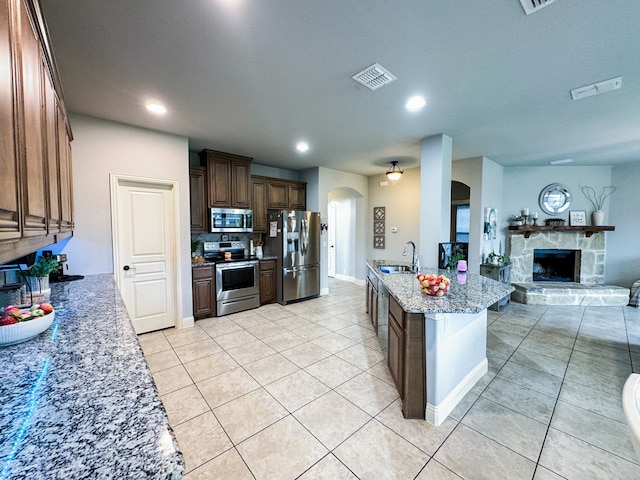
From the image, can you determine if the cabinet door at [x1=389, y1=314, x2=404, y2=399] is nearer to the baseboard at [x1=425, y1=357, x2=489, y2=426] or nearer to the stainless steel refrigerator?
the baseboard at [x1=425, y1=357, x2=489, y2=426]

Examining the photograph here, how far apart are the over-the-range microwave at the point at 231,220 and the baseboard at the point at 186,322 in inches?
54.6

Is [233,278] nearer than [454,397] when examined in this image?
No

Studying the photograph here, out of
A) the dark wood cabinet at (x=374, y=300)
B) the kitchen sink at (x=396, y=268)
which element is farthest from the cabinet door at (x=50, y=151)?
the kitchen sink at (x=396, y=268)

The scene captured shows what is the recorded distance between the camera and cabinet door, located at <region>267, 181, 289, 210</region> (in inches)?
207

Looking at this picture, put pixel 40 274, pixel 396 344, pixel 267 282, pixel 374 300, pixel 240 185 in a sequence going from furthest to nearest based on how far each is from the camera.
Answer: pixel 267 282
pixel 240 185
pixel 374 300
pixel 396 344
pixel 40 274

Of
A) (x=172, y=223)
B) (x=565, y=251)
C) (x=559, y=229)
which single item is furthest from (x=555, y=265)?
(x=172, y=223)

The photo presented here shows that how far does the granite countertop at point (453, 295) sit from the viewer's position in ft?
5.98

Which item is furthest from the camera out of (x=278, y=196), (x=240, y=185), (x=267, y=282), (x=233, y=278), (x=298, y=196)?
(x=298, y=196)

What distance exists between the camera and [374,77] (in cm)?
221

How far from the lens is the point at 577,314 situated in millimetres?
4422

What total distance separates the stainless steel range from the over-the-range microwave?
0.45 m

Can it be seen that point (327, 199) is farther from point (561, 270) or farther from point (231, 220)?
point (561, 270)

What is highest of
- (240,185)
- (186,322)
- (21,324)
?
(240,185)

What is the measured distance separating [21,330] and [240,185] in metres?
3.66
